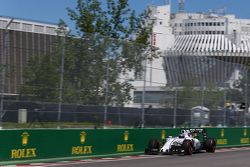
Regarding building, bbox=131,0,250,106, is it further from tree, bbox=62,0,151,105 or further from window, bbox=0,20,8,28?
window, bbox=0,20,8,28

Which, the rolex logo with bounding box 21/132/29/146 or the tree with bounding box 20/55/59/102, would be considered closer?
the rolex logo with bounding box 21/132/29/146

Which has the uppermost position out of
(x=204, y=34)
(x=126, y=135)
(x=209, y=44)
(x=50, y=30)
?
(x=204, y=34)

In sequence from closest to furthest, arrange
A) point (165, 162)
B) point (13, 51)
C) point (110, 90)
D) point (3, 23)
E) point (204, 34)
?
point (13, 51), point (3, 23), point (165, 162), point (110, 90), point (204, 34)

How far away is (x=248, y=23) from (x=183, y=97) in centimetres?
15375

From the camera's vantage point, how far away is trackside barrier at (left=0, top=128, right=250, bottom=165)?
49.3 ft

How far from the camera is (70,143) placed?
17094 mm

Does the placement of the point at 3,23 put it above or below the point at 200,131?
above

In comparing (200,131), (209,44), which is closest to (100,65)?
(200,131)

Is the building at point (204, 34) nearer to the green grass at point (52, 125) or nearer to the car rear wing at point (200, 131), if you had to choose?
the car rear wing at point (200, 131)

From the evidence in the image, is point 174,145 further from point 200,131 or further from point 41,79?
point 41,79

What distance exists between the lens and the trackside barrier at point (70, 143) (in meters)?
15.0

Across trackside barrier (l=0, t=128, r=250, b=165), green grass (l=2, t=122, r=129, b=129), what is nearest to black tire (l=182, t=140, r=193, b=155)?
trackside barrier (l=0, t=128, r=250, b=165)

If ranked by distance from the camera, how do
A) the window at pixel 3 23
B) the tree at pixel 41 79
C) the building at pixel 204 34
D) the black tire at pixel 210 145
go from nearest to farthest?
the window at pixel 3 23 < the tree at pixel 41 79 < the black tire at pixel 210 145 < the building at pixel 204 34

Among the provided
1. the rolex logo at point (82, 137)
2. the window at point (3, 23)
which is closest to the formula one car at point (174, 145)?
the rolex logo at point (82, 137)
